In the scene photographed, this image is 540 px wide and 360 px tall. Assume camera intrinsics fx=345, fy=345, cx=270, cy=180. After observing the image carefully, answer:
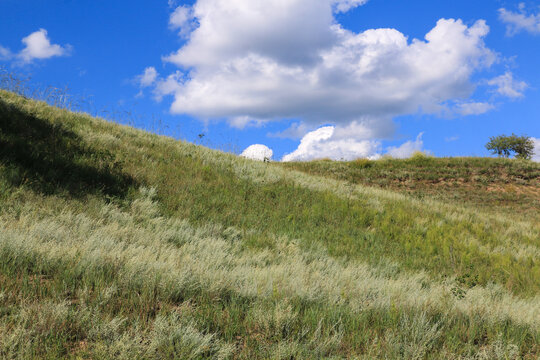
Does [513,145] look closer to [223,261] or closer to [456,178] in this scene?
[456,178]

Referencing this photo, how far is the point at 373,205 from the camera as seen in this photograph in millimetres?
13172

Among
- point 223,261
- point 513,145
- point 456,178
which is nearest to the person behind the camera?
point 223,261

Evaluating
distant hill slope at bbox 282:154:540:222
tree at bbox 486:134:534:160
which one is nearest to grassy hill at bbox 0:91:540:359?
distant hill slope at bbox 282:154:540:222

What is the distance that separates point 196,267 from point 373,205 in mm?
9757

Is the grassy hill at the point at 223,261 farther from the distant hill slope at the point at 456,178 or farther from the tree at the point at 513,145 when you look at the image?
the tree at the point at 513,145

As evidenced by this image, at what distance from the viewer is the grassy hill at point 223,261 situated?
334 cm

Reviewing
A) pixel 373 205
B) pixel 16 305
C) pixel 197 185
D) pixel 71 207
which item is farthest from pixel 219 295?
pixel 373 205

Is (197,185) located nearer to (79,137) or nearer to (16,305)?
(79,137)

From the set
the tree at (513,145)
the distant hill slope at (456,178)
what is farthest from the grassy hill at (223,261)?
the tree at (513,145)

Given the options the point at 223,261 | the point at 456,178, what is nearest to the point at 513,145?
the point at 456,178

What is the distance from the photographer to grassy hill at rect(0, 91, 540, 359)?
334 cm

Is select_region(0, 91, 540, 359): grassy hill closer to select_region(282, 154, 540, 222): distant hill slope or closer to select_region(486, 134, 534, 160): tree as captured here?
select_region(282, 154, 540, 222): distant hill slope

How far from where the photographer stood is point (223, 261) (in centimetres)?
568

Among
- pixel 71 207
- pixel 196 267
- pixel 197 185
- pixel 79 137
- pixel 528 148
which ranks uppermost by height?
pixel 528 148
